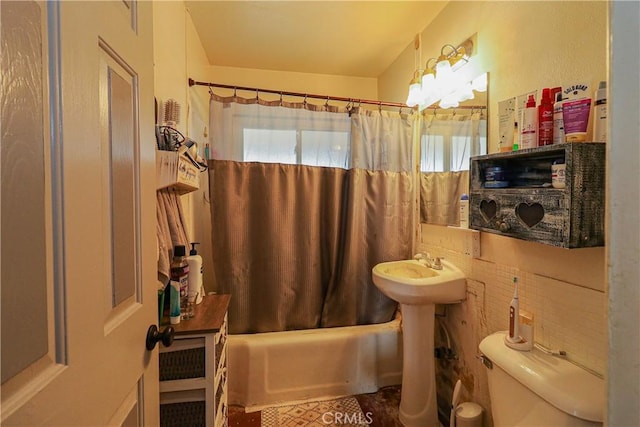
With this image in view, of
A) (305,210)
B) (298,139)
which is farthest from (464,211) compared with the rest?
(298,139)

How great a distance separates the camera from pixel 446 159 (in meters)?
1.78

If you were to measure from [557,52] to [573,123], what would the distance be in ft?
1.21

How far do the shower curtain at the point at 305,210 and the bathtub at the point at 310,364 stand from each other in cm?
11

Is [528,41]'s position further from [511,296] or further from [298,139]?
[298,139]

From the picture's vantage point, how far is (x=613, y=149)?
425mm

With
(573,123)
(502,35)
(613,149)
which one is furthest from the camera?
(502,35)

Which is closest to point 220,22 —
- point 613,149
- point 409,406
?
point 613,149

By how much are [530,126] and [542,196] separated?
28 centimetres

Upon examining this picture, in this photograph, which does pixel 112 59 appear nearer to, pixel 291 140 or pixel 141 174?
pixel 141 174

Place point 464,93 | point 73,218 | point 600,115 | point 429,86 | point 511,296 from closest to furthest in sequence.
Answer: point 73,218, point 600,115, point 511,296, point 464,93, point 429,86

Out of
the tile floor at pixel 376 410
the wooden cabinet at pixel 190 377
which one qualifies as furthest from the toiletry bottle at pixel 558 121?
the tile floor at pixel 376 410

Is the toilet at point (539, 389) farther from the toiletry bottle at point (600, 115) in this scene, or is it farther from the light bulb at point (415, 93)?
the light bulb at point (415, 93)

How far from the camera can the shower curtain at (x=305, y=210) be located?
1.83m

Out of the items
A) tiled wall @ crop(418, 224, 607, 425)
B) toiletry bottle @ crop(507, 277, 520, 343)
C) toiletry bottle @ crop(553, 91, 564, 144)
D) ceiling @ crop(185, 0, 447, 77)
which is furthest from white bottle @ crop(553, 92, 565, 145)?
ceiling @ crop(185, 0, 447, 77)
